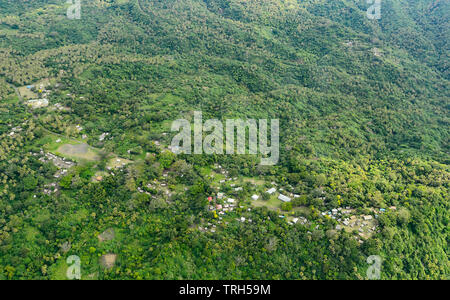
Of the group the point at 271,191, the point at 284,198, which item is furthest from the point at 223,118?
the point at 284,198

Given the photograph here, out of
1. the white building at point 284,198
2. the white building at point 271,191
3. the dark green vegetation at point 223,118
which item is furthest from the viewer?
the white building at point 271,191

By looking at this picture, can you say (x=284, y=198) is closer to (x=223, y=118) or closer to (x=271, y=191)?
(x=271, y=191)

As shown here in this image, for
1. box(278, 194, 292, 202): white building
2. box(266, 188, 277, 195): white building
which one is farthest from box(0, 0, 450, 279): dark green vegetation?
box(266, 188, 277, 195): white building

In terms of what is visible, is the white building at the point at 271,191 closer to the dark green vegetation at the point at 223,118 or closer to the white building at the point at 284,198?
Result: the white building at the point at 284,198

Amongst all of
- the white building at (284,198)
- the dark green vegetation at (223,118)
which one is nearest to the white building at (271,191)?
the white building at (284,198)

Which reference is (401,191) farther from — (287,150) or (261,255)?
(261,255)

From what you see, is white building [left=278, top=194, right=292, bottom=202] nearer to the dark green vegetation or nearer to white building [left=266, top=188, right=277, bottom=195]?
white building [left=266, top=188, right=277, bottom=195]

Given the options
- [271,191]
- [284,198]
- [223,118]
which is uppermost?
[223,118]

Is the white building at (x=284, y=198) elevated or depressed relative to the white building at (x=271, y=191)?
depressed

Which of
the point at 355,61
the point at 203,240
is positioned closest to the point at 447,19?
the point at 355,61
